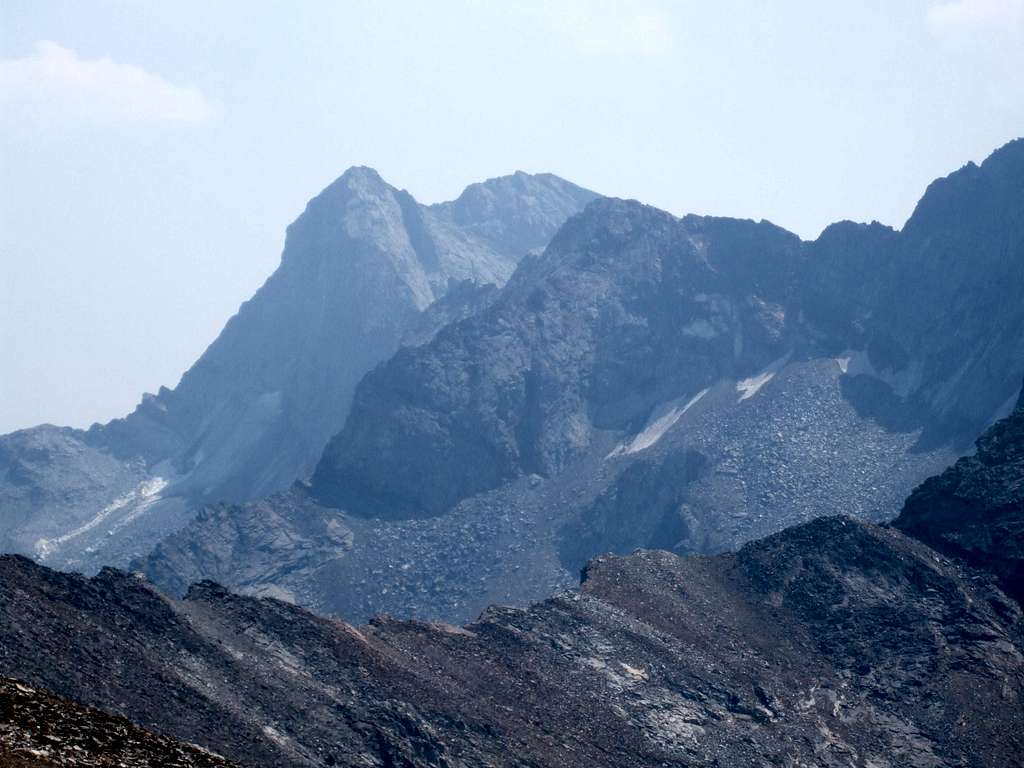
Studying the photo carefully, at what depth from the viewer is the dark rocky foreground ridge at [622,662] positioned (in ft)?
251

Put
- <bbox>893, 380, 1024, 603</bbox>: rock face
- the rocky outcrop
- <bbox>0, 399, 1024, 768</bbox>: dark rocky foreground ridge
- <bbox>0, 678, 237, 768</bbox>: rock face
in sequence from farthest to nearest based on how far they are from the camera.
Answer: <bbox>893, 380, 1024, 603</bbox>: rock face → <bbox>0, 399, 1024, 768</bbox>: dark rocky foreground ridge → the rocky outcrop → <bbox>0, 678, 237, 768</bbox>: rock face

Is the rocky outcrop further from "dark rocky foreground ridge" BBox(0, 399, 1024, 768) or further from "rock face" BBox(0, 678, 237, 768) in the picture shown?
"rock face" BBox(0, 678, 237, 768)

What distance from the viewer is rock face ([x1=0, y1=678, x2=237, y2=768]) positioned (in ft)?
92.7

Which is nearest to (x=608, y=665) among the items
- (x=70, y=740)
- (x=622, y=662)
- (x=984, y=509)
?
(x=622, y=662)

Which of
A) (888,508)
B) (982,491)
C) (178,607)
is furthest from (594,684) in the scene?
(888,508)

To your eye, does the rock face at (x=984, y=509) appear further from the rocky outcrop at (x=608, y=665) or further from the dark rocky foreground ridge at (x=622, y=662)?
the rocky outcrop at (x=608, y=665)

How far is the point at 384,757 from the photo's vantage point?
260 feet

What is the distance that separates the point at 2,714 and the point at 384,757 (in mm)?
52059

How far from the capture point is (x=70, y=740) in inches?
1147

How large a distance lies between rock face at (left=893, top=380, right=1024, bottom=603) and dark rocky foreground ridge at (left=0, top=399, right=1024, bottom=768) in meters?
0.31

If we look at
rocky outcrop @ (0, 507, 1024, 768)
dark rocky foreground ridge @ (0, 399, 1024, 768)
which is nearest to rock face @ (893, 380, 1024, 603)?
dark rocky foreground ridge @ (0, 399, 1024, 768)

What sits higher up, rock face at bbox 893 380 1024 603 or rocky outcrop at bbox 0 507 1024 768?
rock face at bbox 893 380 1024 603

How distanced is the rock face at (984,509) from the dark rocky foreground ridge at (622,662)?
0.31m

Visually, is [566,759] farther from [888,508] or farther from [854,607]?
[888,508]
